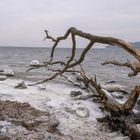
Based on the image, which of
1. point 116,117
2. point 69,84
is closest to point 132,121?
point 116,117

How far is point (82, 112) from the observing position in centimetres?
1150

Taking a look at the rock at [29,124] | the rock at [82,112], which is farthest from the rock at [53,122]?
the rock at [82,112]

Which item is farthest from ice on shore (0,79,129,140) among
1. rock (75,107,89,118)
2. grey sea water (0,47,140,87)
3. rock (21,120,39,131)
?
grey sea water (0,47,140,87)

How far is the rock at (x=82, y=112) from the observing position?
11.2m

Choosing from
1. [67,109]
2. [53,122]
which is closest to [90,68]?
[67,109]

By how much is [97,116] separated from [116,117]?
5.23ft

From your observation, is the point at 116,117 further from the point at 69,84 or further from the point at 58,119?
the point at 69,84

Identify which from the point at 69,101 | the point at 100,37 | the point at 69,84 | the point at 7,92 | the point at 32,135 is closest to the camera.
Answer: the point at 100,37

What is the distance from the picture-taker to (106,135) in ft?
31.2

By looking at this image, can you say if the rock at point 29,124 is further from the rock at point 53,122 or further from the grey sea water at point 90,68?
the grey sea water at point 90,68

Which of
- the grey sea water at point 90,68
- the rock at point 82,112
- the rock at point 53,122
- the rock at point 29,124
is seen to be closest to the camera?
the rock at point 29,124

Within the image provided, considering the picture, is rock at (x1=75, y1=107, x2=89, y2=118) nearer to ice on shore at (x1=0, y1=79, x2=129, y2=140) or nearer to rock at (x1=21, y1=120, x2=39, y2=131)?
ice on shore at (x1=0, y1=79, x2=129, y2=140)

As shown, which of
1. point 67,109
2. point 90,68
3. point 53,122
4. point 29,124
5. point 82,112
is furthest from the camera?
point 90,68

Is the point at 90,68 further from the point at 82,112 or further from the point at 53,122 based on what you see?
the point at 53,122
